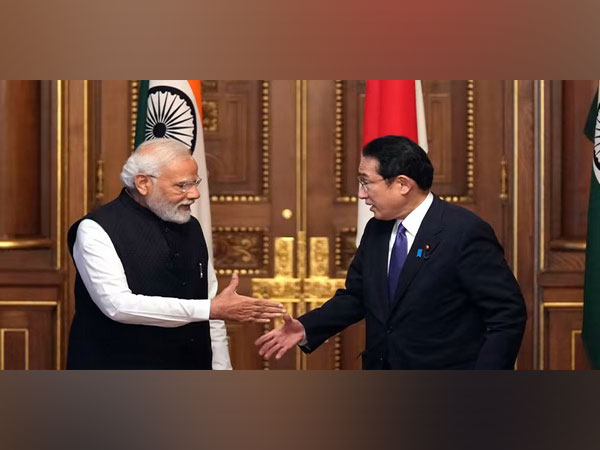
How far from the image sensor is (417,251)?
93.1 inches

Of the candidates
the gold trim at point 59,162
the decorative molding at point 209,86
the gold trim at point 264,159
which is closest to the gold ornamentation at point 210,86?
the decorative molding at point 209,86

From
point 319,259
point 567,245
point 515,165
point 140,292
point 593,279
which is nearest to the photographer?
point 140,292

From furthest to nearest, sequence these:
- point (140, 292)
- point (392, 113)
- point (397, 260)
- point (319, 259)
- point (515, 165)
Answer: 1. point (319, 259)
2. point (515, 165)
3. point (392, 113)
4. point (140, 292)
5. point (397, 260)

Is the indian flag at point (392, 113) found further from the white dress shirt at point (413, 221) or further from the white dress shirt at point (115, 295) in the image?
the white dress shirt at point (115, 295)

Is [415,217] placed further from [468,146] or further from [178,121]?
[468,146]

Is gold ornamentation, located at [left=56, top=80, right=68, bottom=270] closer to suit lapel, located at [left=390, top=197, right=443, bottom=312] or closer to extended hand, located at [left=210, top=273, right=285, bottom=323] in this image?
extended hand, located at [left=210, top=273, right=285, bottom=323]

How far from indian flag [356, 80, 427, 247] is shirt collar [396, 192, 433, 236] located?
1.40m

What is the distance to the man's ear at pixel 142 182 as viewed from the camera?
2654 mm

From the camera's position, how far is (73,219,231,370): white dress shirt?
241cm

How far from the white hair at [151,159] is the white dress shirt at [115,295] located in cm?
21

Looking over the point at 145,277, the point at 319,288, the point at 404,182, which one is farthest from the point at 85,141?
the point at 404,182

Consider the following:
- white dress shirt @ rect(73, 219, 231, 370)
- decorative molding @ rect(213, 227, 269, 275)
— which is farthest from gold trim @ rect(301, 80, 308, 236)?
white dress shirt @ rect(73, 219, 231, 370)

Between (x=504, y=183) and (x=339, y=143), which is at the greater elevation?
(x=339, y=143)

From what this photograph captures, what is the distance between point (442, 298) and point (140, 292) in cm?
89
